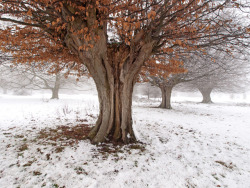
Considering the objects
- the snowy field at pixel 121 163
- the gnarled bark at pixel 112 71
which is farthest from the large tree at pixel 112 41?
the snowy field at pixel 121 163

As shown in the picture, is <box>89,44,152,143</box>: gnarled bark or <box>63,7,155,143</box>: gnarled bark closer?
<box>63,7,155,143</box>: gnarled bark

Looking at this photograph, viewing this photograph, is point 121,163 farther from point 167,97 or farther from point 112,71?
point 167,97

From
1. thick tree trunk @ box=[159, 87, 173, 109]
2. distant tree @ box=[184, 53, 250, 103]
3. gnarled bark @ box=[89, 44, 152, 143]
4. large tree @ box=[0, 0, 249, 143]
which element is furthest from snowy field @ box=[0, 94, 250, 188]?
thick tree trunk @ box=[159, 87, 173, 109]

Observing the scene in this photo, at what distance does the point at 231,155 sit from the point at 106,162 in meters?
3.39

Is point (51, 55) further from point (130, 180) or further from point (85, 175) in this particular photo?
point (130, 180)

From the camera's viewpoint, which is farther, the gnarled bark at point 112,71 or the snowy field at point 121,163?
the gnarled bark at point 112,71

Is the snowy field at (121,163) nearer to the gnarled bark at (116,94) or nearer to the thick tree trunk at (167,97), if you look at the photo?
the gnarled bark at (116,94)

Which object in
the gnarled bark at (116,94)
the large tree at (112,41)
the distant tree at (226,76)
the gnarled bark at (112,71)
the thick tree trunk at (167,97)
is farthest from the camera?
the thick tree trunk at (167,97)

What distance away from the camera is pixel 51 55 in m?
4.50

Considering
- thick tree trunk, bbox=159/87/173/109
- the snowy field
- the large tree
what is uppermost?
the large tree

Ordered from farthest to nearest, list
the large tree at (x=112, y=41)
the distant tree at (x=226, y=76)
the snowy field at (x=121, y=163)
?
the distant tree at (x=226, y=76) < the large tree at (x=112, y=41) < the snowy field at (x=121, y=163)

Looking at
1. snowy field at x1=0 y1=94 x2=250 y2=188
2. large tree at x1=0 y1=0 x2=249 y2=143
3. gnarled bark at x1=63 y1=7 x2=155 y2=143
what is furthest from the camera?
gnarled bark at x1=63 y1=7 x2=155 y2=143

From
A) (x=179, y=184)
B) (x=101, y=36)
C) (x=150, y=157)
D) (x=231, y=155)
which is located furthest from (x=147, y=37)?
(x=231, y=155)

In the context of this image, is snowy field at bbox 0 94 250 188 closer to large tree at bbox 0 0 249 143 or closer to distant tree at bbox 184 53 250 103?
large tree at bbox 0 0 249 143
